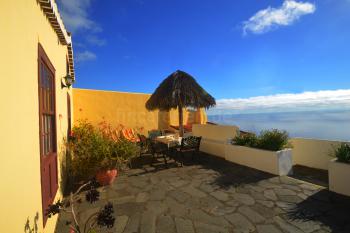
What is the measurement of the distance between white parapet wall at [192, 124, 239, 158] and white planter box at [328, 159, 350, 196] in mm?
3662

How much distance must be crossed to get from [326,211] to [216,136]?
583cm

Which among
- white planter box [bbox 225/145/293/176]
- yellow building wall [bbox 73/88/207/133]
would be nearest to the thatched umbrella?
white planter box [bbox 225/145/293/176]

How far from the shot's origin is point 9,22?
5.63 ft

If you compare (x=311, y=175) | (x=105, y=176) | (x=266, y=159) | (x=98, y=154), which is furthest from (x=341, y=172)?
(x=98, y=154)

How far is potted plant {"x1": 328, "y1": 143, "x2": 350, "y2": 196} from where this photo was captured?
15.2ft

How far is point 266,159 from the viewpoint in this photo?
6312 millimetres

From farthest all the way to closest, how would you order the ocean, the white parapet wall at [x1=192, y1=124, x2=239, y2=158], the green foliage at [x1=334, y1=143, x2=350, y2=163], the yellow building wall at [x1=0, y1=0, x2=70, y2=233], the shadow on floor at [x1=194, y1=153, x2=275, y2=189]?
the white parapet wall at [x1=192, y1=124, x2=239, y2=158] < the ocean < the shadow on floor at [x1=194, y1=153, x2=275, y2=189] < the green foliage at [x1=334, y1=143, x2=350, y2=163] < the yellow building wall at [x1=0, y1=0, x2=70, y2=233]

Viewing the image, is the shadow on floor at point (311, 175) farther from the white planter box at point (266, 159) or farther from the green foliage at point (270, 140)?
the green foliage at point (270, 140)

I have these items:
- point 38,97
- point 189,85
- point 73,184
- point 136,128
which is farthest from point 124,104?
point 38,97

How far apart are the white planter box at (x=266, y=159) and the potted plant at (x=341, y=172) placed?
4.28 ft

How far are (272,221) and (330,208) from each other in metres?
1.33

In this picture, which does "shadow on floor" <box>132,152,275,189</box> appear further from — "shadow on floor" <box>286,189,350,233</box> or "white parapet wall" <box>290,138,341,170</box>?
"white parapet wall" <box>290,138,341,170</box>

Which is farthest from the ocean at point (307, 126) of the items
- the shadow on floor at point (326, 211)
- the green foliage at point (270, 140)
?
the shadow on floor at point (326, 211)

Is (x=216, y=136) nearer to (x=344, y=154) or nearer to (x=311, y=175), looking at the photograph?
(x=311, y=175)
